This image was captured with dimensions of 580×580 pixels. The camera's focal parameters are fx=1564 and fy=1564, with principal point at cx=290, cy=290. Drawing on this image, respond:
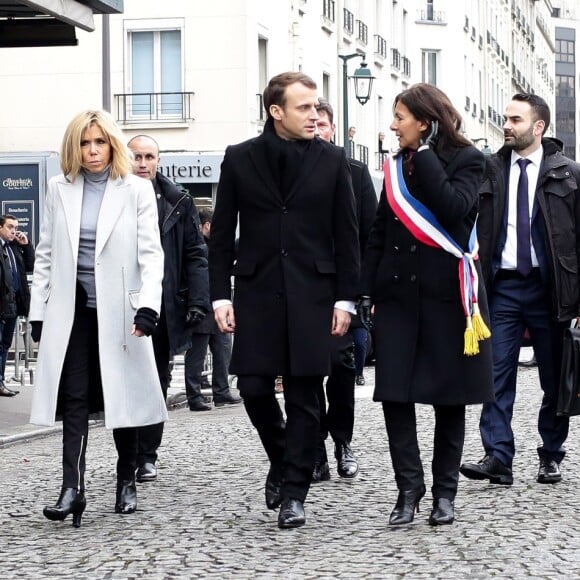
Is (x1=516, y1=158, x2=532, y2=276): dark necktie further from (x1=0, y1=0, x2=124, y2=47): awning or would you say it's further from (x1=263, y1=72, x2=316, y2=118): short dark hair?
(x1=0, y1=0, x2=124, y2=47): awning

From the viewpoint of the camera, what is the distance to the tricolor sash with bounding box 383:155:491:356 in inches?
259

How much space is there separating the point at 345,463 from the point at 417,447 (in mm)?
1577

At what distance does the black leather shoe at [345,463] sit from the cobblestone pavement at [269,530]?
64mm

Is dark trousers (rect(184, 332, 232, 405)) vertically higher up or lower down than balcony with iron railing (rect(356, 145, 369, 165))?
lower down

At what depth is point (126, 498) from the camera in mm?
7145

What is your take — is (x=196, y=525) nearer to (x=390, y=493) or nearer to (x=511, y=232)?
(x=390, y=493)

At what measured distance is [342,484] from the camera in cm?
794

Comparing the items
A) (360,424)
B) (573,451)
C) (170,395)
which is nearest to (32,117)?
(170,395)

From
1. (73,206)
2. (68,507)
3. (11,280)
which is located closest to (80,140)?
(73,206)

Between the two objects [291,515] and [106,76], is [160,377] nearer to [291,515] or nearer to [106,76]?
[291,515]

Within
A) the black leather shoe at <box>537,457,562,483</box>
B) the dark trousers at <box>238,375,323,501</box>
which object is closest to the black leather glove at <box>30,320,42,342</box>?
the dark trousers at <box>238,375,323,501</box>

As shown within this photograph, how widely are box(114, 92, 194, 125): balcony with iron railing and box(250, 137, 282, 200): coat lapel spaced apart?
74.5 feet

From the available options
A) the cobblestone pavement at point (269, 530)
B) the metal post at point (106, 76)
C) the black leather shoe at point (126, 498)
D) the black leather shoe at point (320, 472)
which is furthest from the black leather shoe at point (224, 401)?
the black leather shoe at point (126, 498)

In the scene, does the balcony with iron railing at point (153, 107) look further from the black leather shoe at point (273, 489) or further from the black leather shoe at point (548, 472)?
the black leather shoe at point (273, 489)
